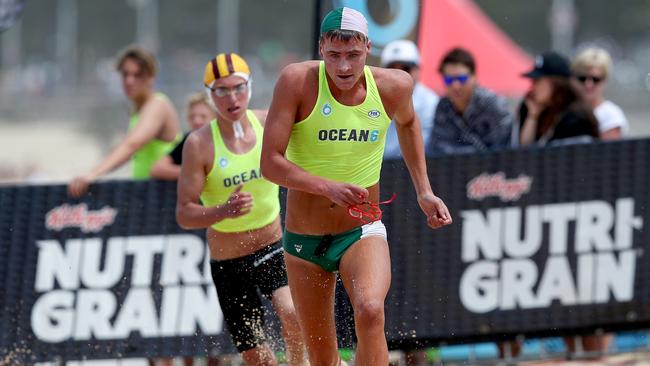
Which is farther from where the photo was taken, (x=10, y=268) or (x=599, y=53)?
(x=599, y=53)

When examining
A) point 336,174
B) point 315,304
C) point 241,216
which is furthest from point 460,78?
point 315,304

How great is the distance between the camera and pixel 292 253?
607 cm

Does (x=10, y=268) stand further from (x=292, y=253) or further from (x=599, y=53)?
(x=599, y=53)

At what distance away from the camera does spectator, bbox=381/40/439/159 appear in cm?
912

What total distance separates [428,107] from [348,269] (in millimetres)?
3814

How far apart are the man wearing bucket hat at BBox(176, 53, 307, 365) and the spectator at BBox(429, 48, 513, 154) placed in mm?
2295

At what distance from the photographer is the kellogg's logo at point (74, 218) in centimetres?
862

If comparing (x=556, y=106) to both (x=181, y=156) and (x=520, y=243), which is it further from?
(x=181, y=156)

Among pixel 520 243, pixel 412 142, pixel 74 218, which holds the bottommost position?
pixel 520 243

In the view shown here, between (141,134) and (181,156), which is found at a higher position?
(141,134)

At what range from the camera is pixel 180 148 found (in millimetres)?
8492

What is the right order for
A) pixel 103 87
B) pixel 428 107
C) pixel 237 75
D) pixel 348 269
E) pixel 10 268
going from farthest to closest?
1. pixel 103 87
2. pixel 428 107
3. pixel 10 268
4. pixel 237 75
5. pixel 348 269

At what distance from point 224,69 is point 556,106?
3.16 metres

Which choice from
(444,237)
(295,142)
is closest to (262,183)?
(295,142)
